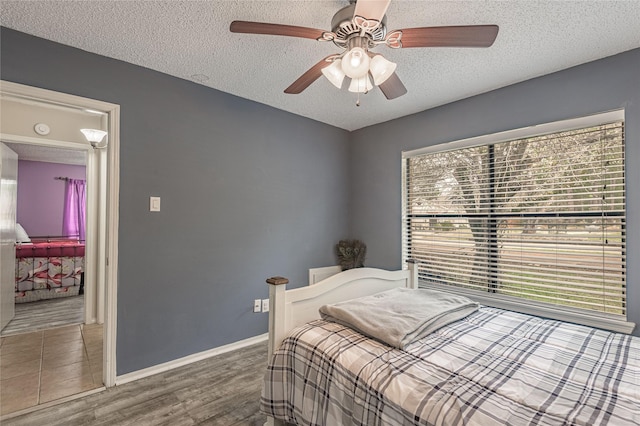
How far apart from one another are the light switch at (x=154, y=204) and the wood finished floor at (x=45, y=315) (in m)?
2.32

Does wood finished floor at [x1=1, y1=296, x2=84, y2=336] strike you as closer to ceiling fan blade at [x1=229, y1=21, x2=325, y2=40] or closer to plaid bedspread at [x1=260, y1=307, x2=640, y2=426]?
plaid bedspread at [x1=260, y1=307, x2=640, y2=426]

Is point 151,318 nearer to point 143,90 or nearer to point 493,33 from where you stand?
point 143,90

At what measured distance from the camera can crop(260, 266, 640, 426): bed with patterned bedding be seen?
1.06 meters

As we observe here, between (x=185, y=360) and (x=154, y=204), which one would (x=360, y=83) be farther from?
(x=185, y=360)

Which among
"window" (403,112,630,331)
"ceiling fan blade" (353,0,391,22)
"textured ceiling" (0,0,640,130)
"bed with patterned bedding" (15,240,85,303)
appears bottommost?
"bed with patterned bedding" (15,240,85,303)

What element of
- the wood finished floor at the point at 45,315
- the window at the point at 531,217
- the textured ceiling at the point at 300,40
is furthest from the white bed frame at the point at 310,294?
the wood finished floor at the point at 45,315

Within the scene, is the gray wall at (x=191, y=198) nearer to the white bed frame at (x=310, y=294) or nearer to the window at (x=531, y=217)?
the white bed frame at (x=310, y=294)

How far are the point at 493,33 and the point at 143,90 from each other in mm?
2401

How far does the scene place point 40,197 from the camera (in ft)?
19.9

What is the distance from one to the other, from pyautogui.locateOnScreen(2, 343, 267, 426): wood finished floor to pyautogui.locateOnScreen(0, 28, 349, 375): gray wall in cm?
22

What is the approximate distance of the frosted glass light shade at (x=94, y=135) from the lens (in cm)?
319

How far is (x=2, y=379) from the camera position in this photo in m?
2.29

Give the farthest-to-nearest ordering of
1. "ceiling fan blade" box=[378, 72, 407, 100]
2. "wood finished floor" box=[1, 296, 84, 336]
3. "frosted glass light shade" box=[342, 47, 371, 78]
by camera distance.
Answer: "wood finished floor" box=[1, 296, 84, 336]
"ceiling fan blade" box=[378, 72, 407, 100]
"frosted glass light shade" box=[342, 47, 371, 78]

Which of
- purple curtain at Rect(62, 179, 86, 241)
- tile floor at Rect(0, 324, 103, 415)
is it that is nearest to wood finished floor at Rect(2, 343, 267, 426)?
tile floor at Rect(0, 324, 103, 415)
